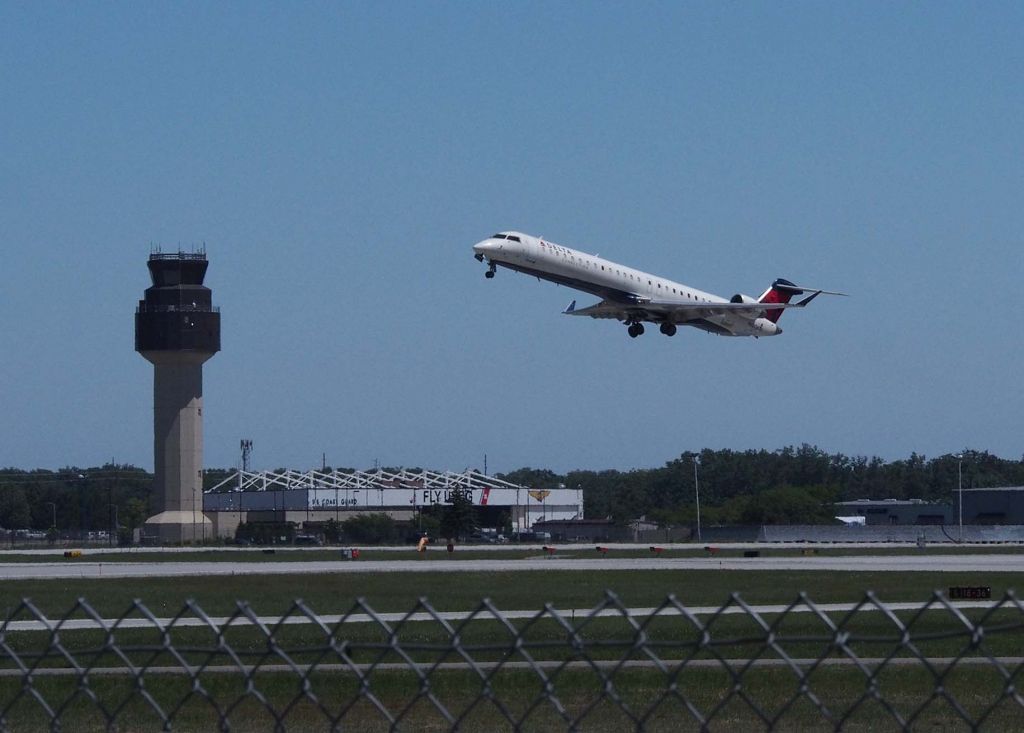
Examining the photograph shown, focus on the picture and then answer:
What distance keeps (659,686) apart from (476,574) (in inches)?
1271

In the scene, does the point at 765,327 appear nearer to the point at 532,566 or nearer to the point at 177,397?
the point at 532,566

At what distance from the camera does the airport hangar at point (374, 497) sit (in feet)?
525

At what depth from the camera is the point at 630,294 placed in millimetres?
72750

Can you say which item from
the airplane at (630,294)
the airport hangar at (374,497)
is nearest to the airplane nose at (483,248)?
the airplane at (630,294)

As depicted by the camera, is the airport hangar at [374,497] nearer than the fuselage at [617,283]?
No

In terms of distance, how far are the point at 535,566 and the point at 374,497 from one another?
107044 millimetres

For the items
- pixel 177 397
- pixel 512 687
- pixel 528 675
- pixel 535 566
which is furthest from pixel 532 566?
pixel 177 397

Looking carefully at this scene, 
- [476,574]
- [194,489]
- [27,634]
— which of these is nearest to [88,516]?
[194,489]

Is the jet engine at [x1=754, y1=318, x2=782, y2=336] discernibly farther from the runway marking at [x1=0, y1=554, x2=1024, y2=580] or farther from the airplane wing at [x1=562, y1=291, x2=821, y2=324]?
the runway marking at [x1=0, y1=554, x2=1024, y2=580]

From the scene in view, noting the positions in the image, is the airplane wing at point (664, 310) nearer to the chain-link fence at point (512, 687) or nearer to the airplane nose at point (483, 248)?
the airplane nose at point (483, 248)

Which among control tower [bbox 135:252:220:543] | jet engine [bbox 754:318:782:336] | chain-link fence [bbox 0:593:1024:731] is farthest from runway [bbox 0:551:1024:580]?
control tower [bbox 135:252:220:543]

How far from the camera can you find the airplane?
6550 centimetres

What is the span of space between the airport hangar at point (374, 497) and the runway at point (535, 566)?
279ft

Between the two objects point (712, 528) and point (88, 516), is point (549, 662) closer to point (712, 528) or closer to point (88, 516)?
point (712, 528)
